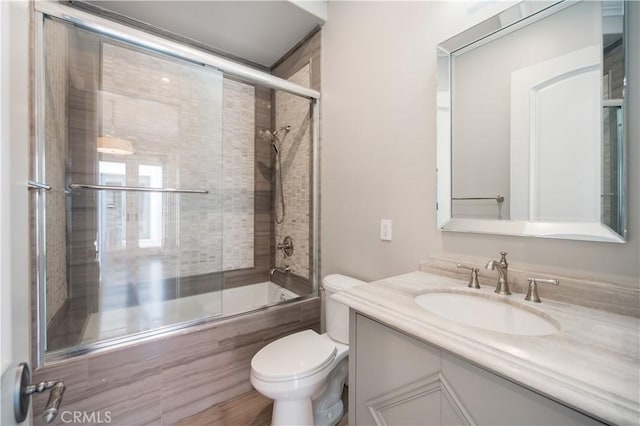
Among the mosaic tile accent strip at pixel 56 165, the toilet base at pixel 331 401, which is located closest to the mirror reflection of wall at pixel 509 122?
the toilet base at pixel 331 401

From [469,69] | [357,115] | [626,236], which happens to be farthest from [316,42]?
[626,236]

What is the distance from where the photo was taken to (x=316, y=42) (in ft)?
6.53

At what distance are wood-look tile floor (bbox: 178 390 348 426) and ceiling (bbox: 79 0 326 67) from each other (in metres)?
2.52

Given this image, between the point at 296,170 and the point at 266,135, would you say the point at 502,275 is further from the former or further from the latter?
the point at 266,135

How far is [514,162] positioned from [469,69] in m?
0.46

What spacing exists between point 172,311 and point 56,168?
1209 millimetres

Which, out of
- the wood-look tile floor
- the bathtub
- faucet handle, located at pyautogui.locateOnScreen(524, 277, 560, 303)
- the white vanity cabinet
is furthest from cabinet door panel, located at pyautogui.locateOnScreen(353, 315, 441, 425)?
the bathtub

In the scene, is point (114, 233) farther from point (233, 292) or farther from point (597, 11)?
point (597, 11)

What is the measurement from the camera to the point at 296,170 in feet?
7.47

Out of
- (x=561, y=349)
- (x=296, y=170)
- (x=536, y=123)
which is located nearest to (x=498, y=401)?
(x=561, y=349)

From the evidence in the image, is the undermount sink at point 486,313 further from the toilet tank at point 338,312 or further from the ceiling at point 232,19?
the ceiling at point 232,19

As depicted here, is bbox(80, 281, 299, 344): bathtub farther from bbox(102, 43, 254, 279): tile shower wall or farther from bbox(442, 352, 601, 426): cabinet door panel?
bbox(442, 352, 601, 426): cabinet door panel

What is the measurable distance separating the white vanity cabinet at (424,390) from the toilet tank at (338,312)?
548 millimetres

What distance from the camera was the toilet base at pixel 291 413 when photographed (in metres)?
1.22
